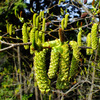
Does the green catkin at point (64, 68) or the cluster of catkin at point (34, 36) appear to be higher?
the cluster of catkin at point (34, 36)

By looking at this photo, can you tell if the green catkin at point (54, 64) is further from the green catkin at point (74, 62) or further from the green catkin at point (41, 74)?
the green catkin at point (74, 62)

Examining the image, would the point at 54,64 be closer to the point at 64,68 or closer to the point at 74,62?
the point at 64,68

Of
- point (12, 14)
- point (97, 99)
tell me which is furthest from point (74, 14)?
point (97, 99)

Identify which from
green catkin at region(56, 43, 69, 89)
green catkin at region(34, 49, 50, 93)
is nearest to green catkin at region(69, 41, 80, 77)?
green catkin at region(56, 43, 69, 89)

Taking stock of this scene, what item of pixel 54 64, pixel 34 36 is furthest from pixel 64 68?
pixel 34 36

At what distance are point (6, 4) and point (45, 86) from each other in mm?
2801

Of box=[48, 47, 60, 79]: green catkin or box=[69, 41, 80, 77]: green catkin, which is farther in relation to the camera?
box=[69, 41, 80, 77]: green catkin

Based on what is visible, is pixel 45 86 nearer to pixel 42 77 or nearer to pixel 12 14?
pixel 42 77

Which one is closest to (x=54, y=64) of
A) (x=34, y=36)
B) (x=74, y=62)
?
(x=74, y=62)

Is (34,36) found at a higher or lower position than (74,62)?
higher

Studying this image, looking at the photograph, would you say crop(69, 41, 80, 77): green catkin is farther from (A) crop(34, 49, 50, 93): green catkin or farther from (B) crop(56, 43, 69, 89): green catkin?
(A) crop(34, 49, 50, 93): green catkin

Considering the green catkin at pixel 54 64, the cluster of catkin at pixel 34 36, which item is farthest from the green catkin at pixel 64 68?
the cluster of catkin at pixel 34 36

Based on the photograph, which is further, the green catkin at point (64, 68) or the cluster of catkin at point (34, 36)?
the green catkin at point (64, 68)

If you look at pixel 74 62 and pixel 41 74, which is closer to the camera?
pixel 41 74
